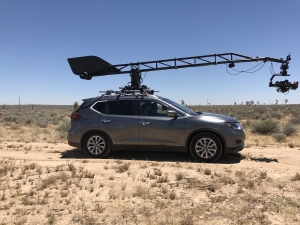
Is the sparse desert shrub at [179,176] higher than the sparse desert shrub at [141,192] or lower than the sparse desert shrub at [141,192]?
higher

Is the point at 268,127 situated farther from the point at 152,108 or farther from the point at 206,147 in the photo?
the point at 152,108

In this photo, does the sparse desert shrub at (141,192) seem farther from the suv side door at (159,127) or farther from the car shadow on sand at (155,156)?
the car shadow on sand at (155,156)

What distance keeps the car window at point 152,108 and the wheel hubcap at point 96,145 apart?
4.65 ft

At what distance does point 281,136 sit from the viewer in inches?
494

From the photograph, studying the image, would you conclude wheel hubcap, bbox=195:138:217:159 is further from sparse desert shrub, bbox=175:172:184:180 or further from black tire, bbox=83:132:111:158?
black tire, bbox=83:132:111:158

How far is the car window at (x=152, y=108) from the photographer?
7.72 m

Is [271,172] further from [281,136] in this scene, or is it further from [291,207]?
[281,136]

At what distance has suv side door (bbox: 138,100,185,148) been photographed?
7457 mm

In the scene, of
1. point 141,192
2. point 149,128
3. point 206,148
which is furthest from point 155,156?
point 141,192

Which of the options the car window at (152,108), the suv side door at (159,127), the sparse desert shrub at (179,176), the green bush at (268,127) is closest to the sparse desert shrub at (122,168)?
the sparse desert shrub at (179,176)

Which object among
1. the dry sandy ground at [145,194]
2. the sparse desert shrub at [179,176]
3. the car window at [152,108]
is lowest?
the dry sandy ground at [145,194]

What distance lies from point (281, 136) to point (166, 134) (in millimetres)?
7388

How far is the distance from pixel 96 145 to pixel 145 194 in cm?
355

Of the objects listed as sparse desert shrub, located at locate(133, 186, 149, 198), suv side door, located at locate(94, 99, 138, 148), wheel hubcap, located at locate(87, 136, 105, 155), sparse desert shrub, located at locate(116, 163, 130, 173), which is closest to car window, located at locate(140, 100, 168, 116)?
suv side door, located at locate(94, 99, 138, 148)
